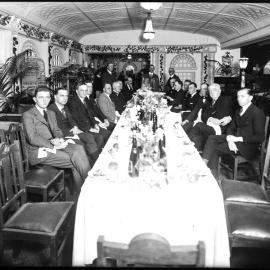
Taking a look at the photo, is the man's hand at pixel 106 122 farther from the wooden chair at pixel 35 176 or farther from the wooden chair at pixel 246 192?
the wooden chair at pixel 246 192

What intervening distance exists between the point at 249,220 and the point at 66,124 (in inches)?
125

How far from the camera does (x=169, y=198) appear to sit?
7.33 feet

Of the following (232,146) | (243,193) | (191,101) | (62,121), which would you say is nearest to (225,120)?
(232,146)

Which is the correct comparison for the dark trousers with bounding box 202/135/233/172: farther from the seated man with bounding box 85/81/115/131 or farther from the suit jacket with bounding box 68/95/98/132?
the seated man with bounding box 85/81/115/131

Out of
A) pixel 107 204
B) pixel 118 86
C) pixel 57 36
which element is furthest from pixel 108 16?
pixel 107 204

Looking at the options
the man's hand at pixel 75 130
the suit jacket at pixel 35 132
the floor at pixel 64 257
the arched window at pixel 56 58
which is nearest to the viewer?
the floor at pixel 64 257

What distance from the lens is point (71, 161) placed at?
398 cm

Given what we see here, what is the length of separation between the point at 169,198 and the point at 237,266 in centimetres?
102

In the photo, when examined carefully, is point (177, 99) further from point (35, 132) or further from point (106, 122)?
point (35, 132)

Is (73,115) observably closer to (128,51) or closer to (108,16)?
(108,16)

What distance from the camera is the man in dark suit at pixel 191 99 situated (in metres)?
7.21

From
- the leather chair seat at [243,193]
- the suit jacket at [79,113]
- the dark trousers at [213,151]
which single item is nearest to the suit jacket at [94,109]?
the suit jacket at [79,113]

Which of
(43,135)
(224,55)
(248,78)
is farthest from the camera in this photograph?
(224,55)

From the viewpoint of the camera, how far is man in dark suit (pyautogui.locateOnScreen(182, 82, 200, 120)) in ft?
23.7
